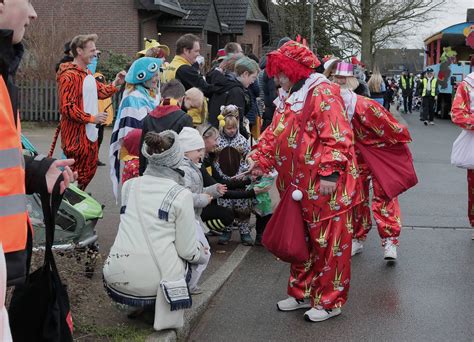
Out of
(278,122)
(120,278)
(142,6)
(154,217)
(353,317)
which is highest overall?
(142,6)

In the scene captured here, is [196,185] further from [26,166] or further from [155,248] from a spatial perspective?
[26,166]

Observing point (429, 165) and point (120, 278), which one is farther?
point (429, 165)

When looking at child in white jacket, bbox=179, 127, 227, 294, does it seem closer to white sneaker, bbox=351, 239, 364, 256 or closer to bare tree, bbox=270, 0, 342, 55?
white sneaker, bbox=351, 239, 364, 256

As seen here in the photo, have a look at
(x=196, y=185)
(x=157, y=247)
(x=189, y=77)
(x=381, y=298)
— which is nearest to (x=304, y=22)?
(x=189, y=77)

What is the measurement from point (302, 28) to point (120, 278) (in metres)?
36.6

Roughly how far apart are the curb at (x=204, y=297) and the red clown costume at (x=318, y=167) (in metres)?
0.79

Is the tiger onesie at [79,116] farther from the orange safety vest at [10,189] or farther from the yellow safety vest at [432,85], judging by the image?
the yellow safety vest at [432,85]

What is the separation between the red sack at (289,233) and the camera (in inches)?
209

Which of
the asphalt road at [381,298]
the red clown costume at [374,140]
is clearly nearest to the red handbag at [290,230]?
the asphalt road at [381,298]

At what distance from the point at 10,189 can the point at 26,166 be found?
1.75ft

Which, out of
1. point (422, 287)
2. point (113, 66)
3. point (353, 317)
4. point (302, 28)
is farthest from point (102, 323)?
point (302, 28)

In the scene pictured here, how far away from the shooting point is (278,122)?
557 cm

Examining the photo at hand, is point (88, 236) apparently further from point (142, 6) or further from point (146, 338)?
point (142, 6)

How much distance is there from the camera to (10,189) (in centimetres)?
277
